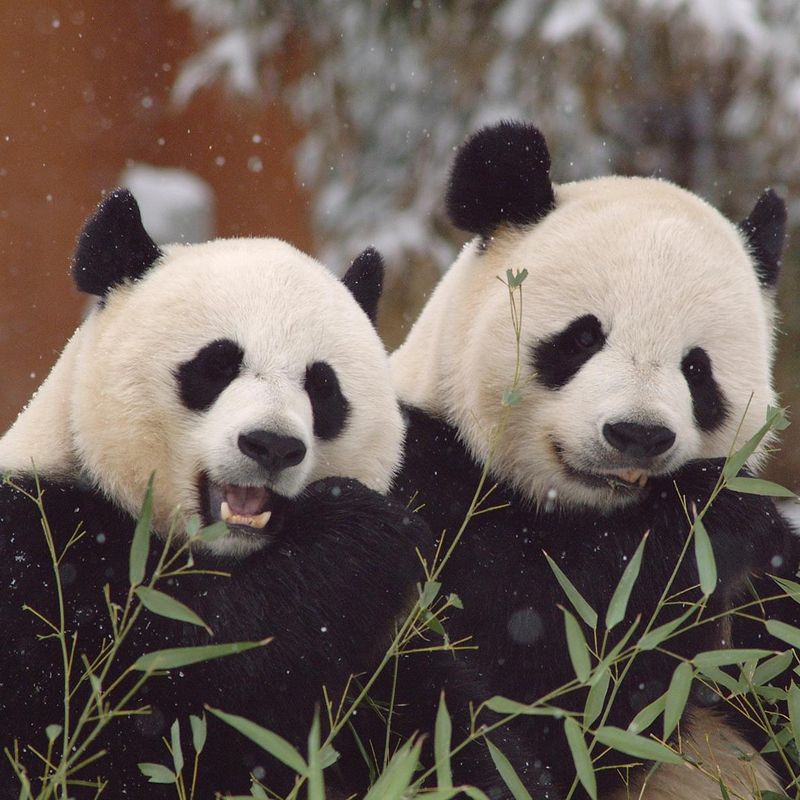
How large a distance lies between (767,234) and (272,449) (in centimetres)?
160

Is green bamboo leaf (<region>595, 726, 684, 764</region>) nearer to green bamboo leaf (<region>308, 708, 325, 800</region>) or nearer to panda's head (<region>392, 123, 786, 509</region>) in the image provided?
green bamboo leaf (<region>308, 708, 325, 800</region>)

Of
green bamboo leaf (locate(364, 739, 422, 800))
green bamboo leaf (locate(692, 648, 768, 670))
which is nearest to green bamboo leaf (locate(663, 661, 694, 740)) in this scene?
green bamboo leaf (locate(692, 648, 768, 670))

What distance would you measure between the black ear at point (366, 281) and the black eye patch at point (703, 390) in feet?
2.26

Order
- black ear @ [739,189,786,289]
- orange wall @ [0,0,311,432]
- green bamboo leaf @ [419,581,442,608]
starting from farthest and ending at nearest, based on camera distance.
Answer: orange wall @ [0,0,311,432] → black ear @ [739,189,786,289] → green bamboo leaf @ [419,581,442,608]

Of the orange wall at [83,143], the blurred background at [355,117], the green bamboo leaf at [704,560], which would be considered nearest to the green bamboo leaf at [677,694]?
the green bamboo leaf at [704,560]

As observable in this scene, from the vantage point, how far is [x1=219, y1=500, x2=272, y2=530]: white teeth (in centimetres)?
253

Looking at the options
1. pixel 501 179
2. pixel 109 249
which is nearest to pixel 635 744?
pixel 109 249

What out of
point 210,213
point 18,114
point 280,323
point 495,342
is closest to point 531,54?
point 210,213

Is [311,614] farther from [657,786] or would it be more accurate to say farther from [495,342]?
[657,786]

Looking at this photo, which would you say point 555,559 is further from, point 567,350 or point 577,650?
point 577,650

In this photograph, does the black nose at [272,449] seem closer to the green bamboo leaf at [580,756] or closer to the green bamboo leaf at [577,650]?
the green bamboo leaf at [577,650]

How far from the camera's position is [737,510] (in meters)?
3.10

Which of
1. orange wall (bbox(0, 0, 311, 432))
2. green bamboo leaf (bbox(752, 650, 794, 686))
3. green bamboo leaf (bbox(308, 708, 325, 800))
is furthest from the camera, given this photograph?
orange wall (bbox(0, 0, 311, 432))

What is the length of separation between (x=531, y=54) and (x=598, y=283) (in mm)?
4425
